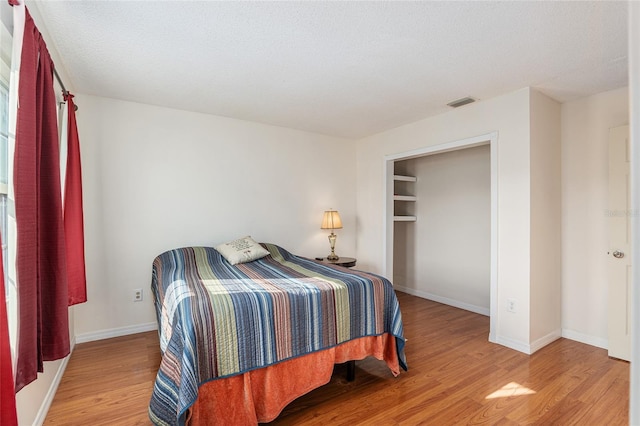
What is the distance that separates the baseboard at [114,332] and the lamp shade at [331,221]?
2.23m

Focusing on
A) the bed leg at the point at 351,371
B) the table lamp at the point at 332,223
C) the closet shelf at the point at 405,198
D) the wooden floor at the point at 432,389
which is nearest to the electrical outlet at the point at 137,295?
the wooden floor at the point at 432,389

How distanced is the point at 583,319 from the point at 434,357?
1580mm

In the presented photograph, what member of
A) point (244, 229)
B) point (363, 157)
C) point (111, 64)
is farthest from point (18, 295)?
point (363, 157)


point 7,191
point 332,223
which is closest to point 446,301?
point 332,223

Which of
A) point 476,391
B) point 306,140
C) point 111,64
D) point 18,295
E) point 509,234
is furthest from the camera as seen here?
point 306,140

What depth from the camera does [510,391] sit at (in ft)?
7.43

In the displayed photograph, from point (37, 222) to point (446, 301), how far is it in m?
4.30

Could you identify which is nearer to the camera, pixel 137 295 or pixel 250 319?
pixel 250 319

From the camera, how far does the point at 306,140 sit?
4402mm

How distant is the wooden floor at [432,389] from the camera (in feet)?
6.55

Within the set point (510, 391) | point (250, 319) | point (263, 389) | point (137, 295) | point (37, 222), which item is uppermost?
point (37, 222)

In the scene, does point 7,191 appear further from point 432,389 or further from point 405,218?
point 405,218

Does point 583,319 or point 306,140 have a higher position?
point 306,140

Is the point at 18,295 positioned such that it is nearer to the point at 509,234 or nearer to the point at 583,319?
the point at 509,234
